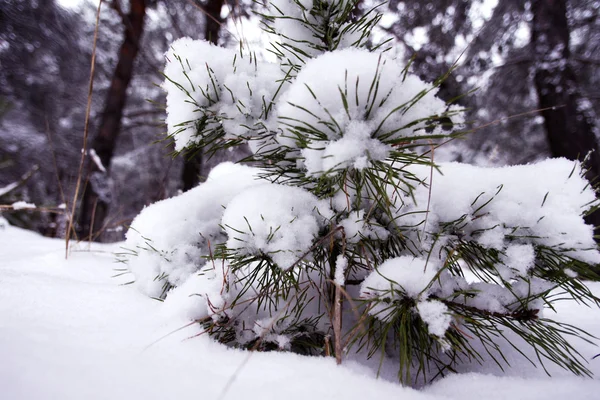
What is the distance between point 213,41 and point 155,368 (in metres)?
3.42

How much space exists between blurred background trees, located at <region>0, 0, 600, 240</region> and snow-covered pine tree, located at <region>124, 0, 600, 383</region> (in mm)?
1709

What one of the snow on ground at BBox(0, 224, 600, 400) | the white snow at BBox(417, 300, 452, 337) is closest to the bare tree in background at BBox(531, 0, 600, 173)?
the snow on ground at BBox(0, 224, 600, 400)

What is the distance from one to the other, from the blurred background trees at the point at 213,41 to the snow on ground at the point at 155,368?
5.50 feet

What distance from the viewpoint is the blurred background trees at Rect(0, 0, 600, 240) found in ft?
12.5

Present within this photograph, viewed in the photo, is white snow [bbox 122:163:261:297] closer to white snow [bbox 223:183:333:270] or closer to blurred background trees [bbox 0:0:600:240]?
white snow [bbox 223:183:333:270]

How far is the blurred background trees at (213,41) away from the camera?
12.5 ft

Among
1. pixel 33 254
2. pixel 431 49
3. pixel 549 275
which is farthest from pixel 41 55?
pixel 549 275

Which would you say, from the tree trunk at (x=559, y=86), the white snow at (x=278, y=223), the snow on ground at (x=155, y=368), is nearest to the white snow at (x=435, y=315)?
the snow on ground at (x=155, y=368)

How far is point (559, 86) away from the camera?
12.6ft

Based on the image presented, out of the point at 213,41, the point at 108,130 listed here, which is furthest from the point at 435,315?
the point at 108,130

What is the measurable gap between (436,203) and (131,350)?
0.81 m

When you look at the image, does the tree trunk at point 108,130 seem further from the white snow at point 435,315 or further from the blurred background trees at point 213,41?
the white snow at point 435,315

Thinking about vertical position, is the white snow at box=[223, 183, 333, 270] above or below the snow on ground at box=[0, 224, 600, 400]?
above

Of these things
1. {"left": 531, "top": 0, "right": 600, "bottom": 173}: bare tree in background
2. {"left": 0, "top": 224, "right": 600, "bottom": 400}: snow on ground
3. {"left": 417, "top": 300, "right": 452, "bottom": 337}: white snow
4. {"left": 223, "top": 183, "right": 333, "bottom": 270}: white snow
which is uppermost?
{"left": 531, "top": 0, "right": 600, "bottom": 173}: bare tree in background
